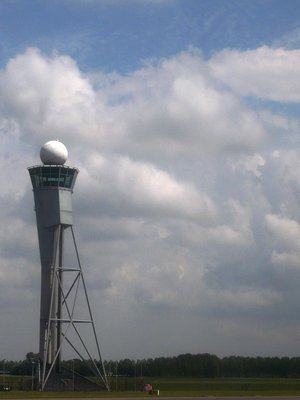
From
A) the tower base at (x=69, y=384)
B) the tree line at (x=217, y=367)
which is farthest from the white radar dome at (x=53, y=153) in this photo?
the tree line at (x=217, y=367)

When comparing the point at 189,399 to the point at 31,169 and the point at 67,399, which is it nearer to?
the point at 67,399

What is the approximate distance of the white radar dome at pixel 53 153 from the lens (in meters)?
111

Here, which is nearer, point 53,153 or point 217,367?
point 53,153

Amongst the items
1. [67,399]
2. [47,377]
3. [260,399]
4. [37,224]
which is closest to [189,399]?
[260,399]

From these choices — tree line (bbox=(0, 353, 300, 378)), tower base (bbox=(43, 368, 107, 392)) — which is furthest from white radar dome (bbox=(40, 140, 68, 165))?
tree line (bbox=(0, 353, 300, 378))

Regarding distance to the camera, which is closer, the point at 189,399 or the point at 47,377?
the point at 189,399

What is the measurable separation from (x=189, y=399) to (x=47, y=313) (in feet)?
123

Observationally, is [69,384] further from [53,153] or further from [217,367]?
[217,367]

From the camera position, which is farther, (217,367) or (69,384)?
(217,367)

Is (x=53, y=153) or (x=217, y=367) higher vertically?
(x=53, y=153)

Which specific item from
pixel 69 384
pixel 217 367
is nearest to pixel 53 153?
pixel 69 384

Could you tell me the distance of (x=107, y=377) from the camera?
380 feet

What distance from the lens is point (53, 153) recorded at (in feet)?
365

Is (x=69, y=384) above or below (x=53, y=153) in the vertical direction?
below
